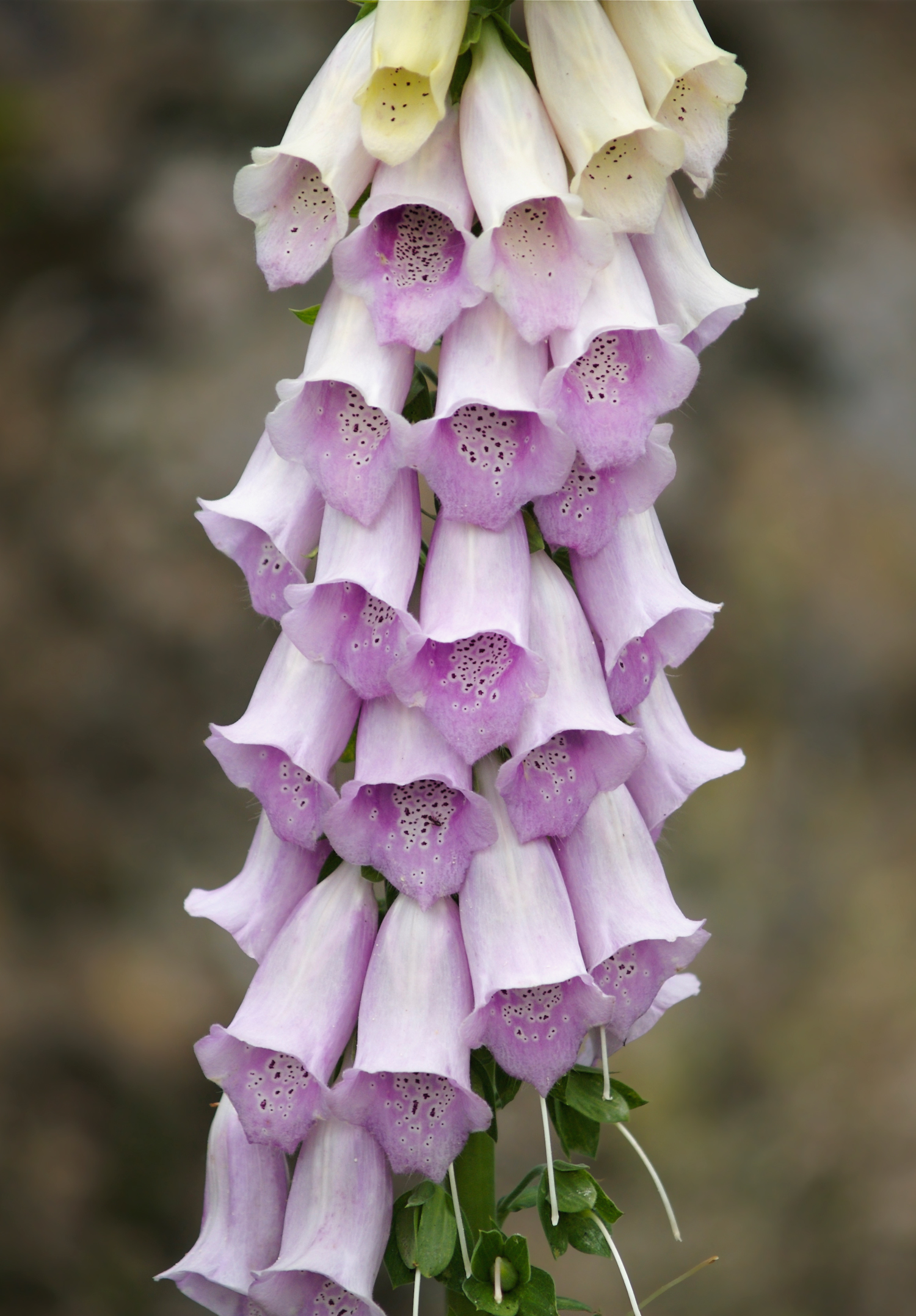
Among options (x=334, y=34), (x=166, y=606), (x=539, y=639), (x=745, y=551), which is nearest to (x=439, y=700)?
(x=539, y=639)

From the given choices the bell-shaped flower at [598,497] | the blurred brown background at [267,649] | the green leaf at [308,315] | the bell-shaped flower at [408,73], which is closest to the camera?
the bell-shaped flower at [408,73]

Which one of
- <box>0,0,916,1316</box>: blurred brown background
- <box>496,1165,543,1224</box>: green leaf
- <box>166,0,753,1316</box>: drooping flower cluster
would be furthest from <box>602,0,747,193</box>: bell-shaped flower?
<box>0,0,916,1316</box>: blurred brown background

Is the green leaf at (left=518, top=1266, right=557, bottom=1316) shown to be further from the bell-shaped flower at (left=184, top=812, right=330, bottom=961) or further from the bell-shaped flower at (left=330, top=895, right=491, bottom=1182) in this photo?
the bell-shaped flower at (left=184, top=812, right=330, bottom=961)

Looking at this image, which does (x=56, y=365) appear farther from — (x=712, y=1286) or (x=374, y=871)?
(x=712, y=1286)

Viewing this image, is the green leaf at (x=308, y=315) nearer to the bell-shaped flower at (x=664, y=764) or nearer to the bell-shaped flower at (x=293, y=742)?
the bell-shaped flower at (x=293, y=742)

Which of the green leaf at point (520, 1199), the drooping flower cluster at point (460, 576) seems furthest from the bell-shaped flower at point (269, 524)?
the green leaf at point (520, 1199)

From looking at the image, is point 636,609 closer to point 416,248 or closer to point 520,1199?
point 416,248
